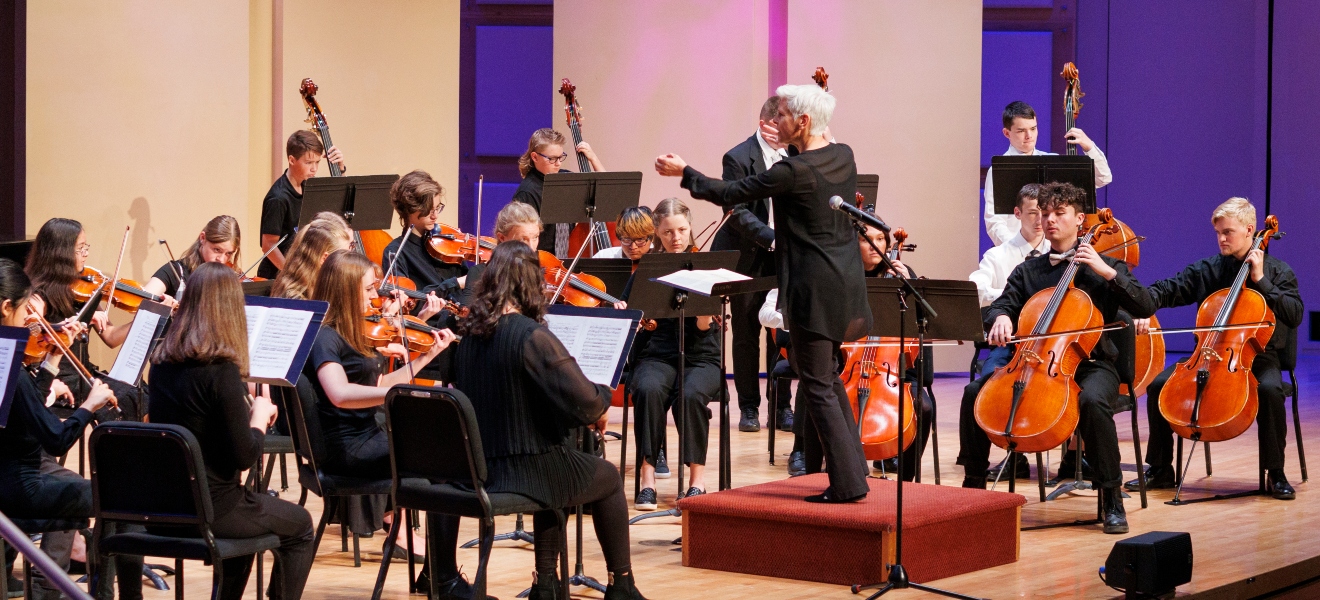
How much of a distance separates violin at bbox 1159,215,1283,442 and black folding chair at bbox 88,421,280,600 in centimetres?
337

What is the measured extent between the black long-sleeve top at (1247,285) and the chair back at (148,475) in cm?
335

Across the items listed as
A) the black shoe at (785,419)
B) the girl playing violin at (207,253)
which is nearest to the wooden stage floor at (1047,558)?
the girl playing violin at (207,253)

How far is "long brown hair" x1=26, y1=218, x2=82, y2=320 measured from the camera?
15.6 feet

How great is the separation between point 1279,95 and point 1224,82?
366mm

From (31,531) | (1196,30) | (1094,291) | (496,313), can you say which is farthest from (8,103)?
(1196,30)

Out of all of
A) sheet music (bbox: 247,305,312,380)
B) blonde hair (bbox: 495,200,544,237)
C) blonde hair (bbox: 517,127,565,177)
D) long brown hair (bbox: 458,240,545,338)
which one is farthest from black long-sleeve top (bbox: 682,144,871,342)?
blonde hair (bbox: 517,127,565,177)

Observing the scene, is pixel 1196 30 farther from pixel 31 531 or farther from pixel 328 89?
pixel 31 531

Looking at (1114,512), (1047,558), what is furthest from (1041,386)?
(1047,558)

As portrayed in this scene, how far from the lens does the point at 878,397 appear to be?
493cm

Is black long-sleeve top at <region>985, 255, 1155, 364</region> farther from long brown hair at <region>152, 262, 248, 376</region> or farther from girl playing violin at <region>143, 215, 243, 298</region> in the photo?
girl playing violin at <region>143, 215, 243, 298</region>

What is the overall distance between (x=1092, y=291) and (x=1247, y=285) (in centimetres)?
74

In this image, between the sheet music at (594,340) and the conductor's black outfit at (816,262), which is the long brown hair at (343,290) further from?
the conductor's black outfit at (816,262)

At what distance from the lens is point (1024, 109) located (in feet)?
21.1

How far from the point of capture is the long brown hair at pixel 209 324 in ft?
10.3
